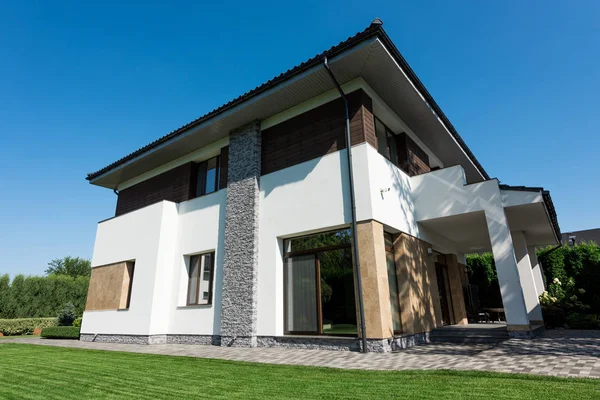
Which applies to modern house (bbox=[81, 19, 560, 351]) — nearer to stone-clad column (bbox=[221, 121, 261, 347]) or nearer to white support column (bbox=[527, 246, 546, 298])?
stone-clad column (bbox=[221, 121, 261, 347])

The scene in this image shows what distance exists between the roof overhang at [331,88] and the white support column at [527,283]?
3.95 metres

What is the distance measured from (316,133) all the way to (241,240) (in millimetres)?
3949

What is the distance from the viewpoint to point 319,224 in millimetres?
8594

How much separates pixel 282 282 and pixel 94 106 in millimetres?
8627

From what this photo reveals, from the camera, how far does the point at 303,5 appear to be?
8.45 m

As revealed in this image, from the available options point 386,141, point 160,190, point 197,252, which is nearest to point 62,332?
point 160,190

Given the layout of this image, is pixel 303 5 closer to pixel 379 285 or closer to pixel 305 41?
pixel 305 41

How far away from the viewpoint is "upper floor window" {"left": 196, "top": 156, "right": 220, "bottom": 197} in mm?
12242

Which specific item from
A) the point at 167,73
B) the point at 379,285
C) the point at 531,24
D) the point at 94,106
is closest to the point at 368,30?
the point at 531,24

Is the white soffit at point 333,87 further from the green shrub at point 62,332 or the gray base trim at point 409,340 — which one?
the green shrub at point 62,332

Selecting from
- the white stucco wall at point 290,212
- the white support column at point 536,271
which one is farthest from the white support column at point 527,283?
the white stucco wall at point 290,212

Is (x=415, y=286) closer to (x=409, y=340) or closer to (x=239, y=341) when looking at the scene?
(x=409, y=340)

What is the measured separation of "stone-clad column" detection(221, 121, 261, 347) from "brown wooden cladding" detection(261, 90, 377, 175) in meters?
0.55

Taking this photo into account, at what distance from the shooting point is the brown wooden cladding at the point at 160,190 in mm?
12805
